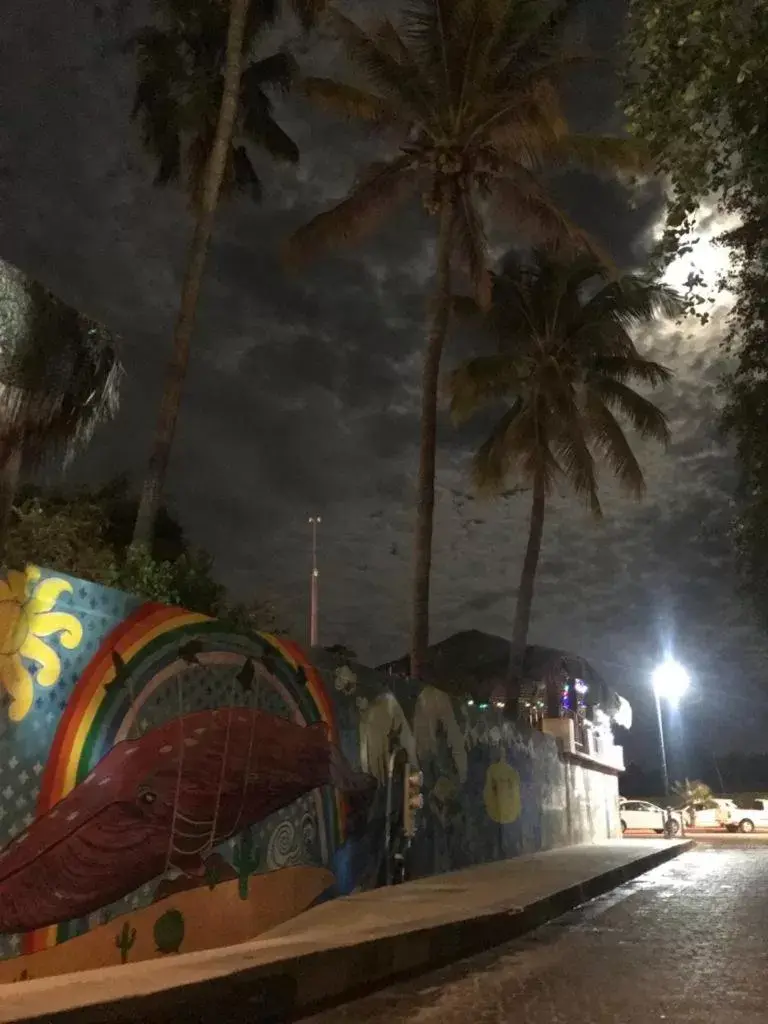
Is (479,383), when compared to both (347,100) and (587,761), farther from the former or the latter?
(587,761)

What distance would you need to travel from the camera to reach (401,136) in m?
17.8

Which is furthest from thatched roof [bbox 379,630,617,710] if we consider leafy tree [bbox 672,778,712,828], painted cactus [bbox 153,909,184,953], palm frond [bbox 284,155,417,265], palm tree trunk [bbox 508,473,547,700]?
leafy tree [bbox 672,778,712,828]

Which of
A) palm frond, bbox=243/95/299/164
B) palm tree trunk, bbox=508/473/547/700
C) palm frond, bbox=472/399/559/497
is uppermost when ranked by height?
palm frond, bbox=243/95/299/164

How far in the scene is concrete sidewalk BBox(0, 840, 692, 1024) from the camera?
15.5 feet

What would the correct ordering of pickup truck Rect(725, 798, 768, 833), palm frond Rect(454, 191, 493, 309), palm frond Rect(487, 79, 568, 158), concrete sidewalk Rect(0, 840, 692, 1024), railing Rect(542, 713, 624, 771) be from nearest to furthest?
1. concrete sidewalk Rect(0, 840, 692, 1024)
2. palm frond Rect(487, 79, 568, 158)
3. palm frond Rect(454, 191, 493, 309)
4. railing Rect(542, 713, 624, 771)
5. pickup truck Rect(725, 798, 768, 833)

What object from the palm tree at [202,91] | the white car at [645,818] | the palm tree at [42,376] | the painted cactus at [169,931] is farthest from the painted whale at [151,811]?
the white car at [645,818]

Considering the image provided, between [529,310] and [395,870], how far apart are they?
1624cm

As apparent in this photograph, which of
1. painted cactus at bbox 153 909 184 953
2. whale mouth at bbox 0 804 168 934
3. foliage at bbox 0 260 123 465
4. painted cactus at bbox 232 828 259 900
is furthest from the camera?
painted cactus at bbox 232 828 259 900

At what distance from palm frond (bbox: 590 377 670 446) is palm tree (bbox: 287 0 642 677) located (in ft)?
19.4

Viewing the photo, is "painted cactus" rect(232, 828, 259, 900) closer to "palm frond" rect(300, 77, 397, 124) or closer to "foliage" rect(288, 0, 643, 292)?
"foliage" rect(288, 0, 643, 292)

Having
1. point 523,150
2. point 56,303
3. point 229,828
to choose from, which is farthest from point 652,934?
point 523,150

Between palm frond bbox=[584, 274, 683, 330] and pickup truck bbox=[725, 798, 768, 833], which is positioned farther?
pickup truck bbox=[725, 798, 768, 833]

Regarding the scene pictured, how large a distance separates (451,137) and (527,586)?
10634 millimetres

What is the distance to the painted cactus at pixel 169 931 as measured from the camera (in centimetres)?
652
